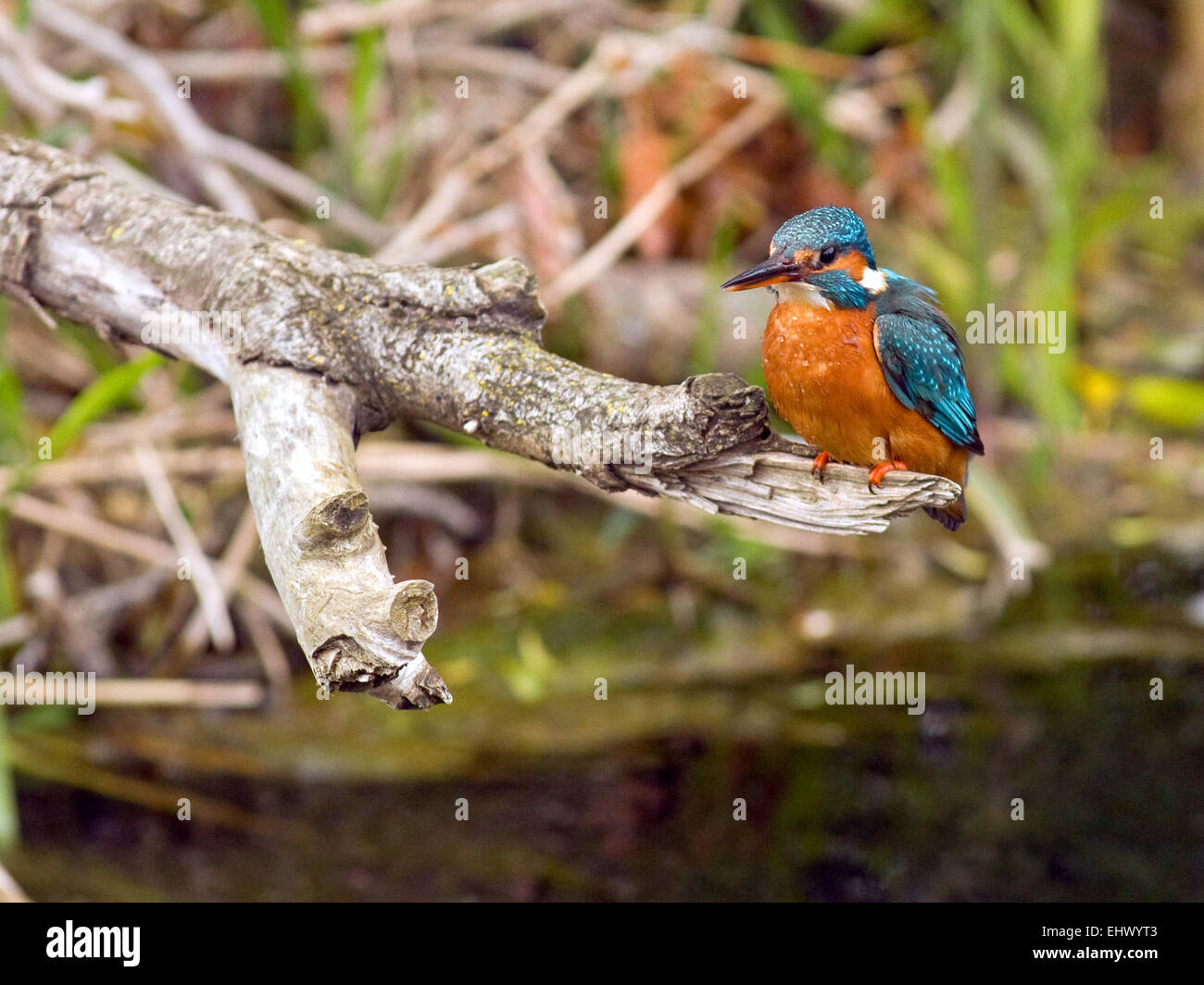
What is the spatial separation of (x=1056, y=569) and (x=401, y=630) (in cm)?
361

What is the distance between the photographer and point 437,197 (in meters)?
4.45

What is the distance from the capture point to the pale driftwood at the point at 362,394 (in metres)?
1.39

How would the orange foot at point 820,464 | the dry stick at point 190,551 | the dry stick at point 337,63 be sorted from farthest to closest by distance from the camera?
1. the dry stick at point 337,63
2. the dry stick at point 190,551
3. the orange foot at point 820,464

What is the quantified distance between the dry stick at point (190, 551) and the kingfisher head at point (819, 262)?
92.9 inches

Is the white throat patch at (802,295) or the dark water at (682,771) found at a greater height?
the white throat patch at (802,295)

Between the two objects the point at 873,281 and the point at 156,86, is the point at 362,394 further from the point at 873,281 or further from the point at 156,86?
the point at 156,86

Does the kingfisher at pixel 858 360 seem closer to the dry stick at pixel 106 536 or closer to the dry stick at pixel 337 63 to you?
the dry stick at pixel 106 536

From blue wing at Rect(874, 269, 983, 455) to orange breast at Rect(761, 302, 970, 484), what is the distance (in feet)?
0.05

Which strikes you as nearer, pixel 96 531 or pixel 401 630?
pixel 401 630

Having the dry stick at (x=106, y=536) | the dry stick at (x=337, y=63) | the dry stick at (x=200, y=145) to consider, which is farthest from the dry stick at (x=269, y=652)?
the dry stick at (x=337, y=63)
